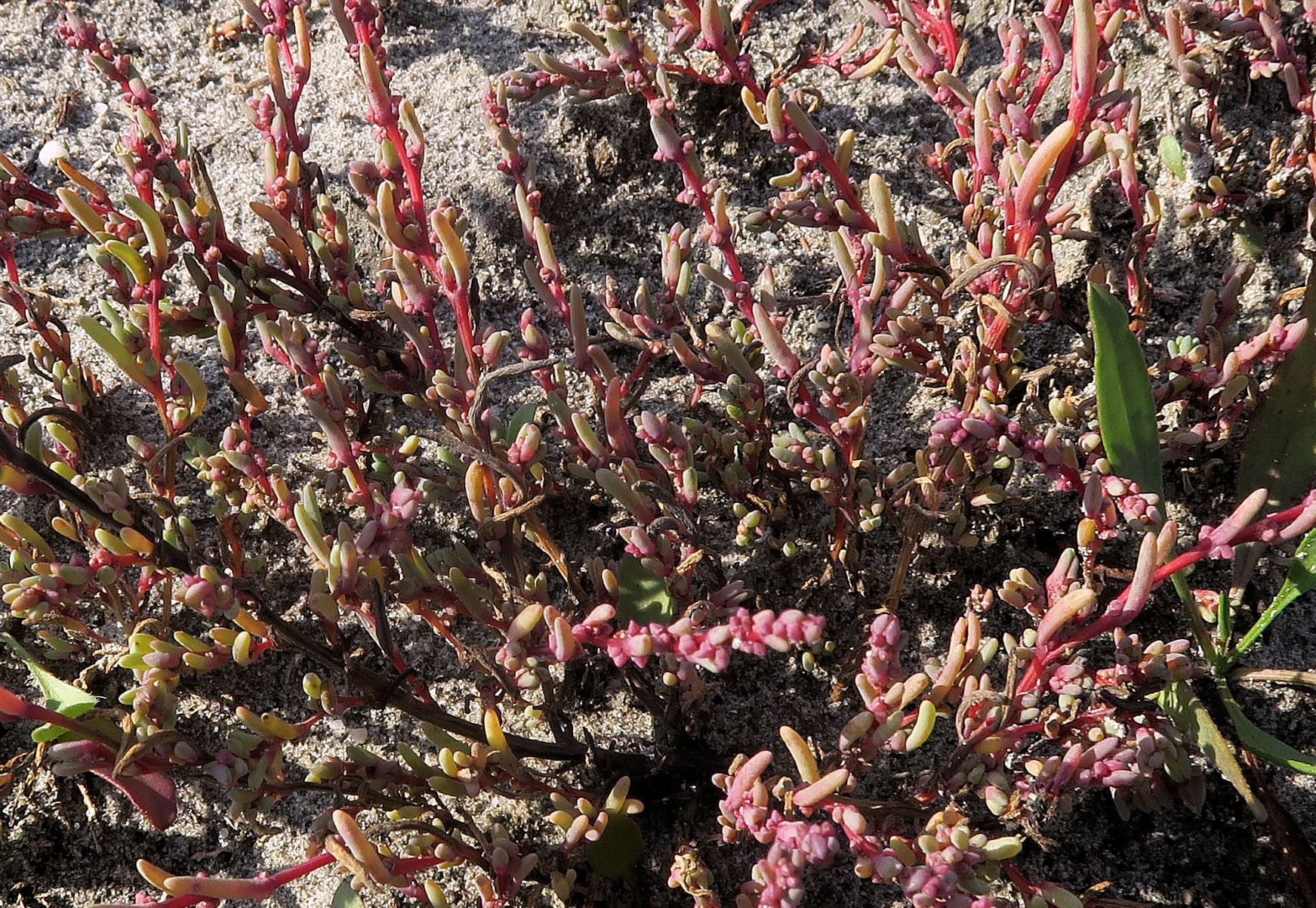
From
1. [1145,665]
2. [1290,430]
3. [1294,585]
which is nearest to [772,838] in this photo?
[1145,665]

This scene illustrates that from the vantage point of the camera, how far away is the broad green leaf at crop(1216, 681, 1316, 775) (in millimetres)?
1172

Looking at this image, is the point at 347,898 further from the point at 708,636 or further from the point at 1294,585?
the point at 1294,585

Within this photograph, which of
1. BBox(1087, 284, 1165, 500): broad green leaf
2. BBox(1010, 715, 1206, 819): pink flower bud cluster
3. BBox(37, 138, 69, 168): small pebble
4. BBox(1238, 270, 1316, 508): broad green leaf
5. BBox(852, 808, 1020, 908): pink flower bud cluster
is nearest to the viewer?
BBox(852, 808, 1020, 908): pink flower bud cluster

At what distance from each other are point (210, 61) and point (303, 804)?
63.3 inches

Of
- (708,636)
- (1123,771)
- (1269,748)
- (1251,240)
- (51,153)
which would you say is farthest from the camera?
(51,153)

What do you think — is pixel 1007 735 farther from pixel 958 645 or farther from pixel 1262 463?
pixel 1262 463

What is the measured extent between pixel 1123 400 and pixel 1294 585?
0.34 m

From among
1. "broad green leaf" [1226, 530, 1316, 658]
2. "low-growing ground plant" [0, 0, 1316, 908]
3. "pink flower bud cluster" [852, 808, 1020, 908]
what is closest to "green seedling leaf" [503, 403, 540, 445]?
"low-growing ground plant" [0, 0, 1316, 908]

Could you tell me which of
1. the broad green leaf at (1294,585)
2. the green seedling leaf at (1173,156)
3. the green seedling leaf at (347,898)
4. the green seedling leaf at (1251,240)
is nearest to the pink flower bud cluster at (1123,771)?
the broad green leaf at (1294,585)

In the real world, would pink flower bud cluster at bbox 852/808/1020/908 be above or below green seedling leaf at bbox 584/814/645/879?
above

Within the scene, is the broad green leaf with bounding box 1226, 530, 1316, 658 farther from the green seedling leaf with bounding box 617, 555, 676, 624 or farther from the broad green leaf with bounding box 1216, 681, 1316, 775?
the green seedling leaf with bounding box 617, 555, 676, 624

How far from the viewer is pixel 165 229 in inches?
57.3

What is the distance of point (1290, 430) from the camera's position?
4.52ft

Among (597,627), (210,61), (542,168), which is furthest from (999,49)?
(210,61)
